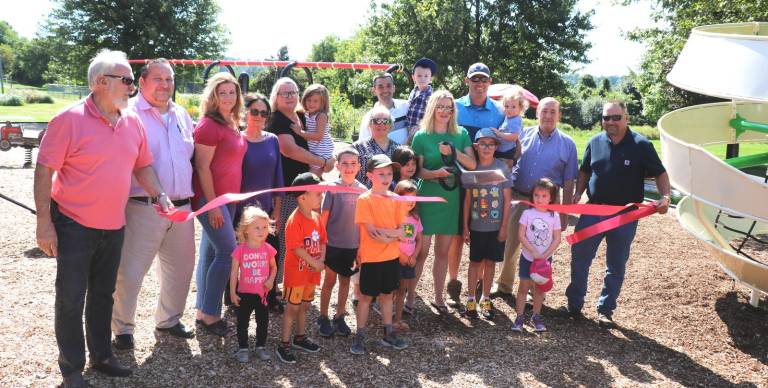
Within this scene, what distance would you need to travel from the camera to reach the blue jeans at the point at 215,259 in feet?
15.3

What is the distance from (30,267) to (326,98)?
12.5 feet

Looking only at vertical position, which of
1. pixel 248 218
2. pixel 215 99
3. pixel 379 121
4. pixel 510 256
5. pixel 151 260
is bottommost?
pixel 510 256

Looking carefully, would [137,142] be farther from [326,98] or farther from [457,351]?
[457,351]

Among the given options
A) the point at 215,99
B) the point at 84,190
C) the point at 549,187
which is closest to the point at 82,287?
the point at 84,190

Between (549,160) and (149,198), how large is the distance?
3490mm

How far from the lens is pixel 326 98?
5.81m

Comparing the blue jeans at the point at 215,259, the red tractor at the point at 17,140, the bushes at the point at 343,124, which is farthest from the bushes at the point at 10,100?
the blue jeans at the point at 215,259

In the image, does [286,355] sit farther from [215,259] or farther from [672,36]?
[672,36]

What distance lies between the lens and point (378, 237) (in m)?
4.59

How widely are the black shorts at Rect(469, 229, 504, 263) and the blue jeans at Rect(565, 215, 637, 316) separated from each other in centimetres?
73

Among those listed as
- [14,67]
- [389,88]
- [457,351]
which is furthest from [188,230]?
[14,67]

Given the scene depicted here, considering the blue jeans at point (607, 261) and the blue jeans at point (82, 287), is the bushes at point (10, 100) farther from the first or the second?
the blue jeans at point (607, 261)

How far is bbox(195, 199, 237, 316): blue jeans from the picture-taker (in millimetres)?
4676

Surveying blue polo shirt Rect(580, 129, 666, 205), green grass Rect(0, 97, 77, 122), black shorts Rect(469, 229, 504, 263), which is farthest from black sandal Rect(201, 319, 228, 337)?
green grass Rect(0, 97, 77, 122)
